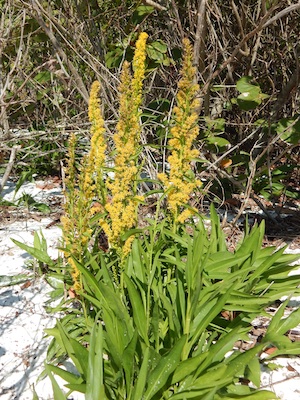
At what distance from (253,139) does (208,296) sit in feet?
8.24

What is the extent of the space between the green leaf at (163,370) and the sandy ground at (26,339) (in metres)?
0.44

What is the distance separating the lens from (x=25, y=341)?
2375mm

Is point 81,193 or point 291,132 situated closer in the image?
point 81,193

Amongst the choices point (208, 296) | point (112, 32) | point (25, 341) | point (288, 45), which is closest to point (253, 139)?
point (288, 45)

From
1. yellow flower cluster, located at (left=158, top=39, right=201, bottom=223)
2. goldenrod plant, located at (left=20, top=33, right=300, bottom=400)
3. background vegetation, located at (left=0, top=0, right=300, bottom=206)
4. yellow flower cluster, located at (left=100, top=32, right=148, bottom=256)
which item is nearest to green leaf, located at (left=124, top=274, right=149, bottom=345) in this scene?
goldenrod plant, located at (left=20, top=33, right=300, bottom=400)

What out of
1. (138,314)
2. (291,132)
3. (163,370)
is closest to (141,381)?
(163,370)

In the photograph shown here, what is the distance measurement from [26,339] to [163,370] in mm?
956

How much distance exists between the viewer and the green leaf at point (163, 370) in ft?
5.57

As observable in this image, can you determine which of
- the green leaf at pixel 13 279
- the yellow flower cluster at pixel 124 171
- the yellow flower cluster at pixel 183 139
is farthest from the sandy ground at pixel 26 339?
the yellow flower cluster at pixel 183 139

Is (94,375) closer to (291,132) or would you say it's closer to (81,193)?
(81,193)

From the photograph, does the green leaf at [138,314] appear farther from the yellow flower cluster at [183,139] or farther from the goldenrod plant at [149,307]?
the yellow flower cluster at [183,139]

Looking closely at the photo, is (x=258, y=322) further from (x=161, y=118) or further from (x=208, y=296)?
(x=161, y=118)

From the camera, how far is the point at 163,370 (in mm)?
1712

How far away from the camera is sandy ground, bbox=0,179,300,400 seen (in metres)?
2.05
